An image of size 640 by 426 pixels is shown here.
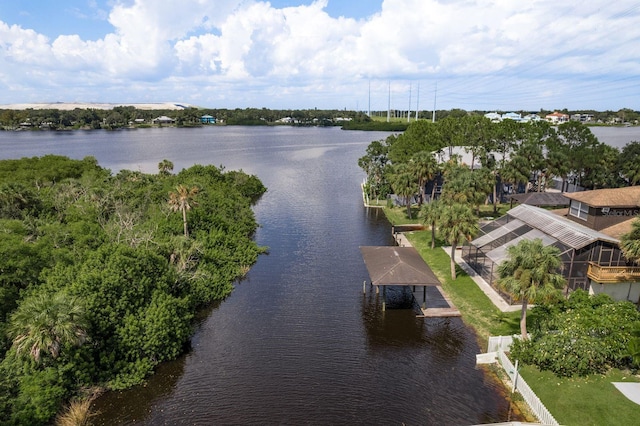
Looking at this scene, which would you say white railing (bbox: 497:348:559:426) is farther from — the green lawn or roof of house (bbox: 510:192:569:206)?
roof of house (bbox: 510:192:569:206)

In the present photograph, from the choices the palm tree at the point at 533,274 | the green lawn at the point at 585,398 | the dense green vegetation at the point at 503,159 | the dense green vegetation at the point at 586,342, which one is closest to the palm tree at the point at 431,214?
the dense green vegetation at the point at 503,159

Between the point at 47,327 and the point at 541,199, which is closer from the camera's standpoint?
the point at 47,327

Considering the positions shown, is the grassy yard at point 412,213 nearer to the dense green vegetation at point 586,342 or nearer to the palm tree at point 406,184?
the palm tree at point 406,184

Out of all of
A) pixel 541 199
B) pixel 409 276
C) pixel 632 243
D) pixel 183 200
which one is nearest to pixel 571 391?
pixel 632 243

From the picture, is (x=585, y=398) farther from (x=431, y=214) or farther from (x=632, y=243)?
(x=431, y=214)

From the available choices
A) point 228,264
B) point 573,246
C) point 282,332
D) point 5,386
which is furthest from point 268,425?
point 573,246

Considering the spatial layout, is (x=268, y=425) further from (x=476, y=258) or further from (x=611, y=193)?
(x=611, y=193)
